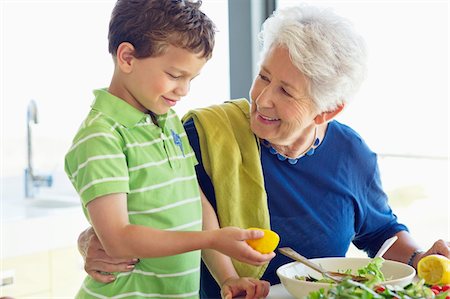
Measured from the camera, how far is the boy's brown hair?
1.54 metres

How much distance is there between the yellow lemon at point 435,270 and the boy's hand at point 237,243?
455 millimetres

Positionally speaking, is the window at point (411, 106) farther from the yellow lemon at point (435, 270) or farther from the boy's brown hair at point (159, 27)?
the boy's brown hair at point (159, 27)

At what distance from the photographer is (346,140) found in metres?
2.06

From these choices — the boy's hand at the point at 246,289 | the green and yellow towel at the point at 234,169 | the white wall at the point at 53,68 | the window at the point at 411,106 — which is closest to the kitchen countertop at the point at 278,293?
the boy's hand at the point at 246,289

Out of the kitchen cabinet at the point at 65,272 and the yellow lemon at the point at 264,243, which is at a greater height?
the yellow lemon at the point at 264,243

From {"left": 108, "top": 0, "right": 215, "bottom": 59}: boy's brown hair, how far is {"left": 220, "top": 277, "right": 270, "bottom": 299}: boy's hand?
500 millimetres

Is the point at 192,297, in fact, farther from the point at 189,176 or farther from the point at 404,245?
the point at 404,245

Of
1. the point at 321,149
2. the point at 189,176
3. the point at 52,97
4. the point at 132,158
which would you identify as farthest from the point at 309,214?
the point at 52,97

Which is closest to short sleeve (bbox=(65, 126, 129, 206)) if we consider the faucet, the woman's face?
the woman's face

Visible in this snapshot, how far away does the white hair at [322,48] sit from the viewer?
183cm

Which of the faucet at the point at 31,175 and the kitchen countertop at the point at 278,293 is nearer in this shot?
the kitchen countertop at the point at 278,293

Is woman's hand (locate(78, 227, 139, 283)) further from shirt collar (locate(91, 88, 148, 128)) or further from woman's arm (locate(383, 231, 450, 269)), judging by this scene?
woman's arm (locate(383, 231, 450, 269))

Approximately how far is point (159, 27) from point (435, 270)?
0.79 metres

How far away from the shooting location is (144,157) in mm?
1570
